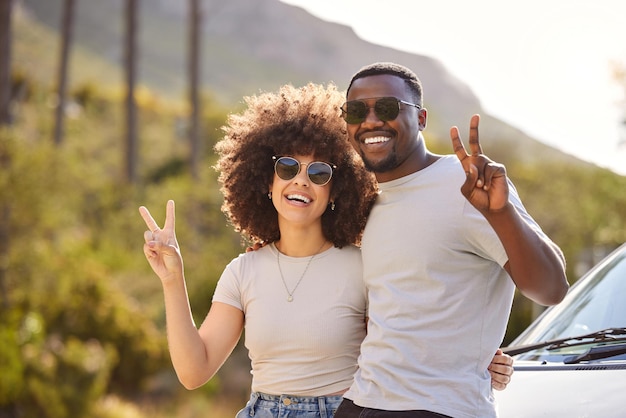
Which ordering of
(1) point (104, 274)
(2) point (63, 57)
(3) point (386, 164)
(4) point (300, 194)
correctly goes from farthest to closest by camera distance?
1. (2) point (63, 57)
2. (1) point (104, 274)
3. (4) point (300, 194)
4. (3) point (386, 164)

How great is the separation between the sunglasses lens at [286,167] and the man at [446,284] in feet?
1.58

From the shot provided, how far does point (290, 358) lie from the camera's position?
361cm

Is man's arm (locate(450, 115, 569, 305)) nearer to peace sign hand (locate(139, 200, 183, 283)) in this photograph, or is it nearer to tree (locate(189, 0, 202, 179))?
peace sign hand (locate(139, 200, 183, 283))

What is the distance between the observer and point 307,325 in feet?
11.8

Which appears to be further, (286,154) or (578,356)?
(286,154)

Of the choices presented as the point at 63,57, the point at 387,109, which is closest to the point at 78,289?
the point at 387,109

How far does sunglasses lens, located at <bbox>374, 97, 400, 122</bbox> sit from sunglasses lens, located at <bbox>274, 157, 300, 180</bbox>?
0.48 m

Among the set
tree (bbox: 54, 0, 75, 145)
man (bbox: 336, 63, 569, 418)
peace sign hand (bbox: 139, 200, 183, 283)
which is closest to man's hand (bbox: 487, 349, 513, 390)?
man (bbox: 336, 63, 569, 418)

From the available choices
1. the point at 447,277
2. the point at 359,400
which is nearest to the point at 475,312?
the point at 447,277

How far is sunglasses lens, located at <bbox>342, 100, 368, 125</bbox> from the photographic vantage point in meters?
3.49

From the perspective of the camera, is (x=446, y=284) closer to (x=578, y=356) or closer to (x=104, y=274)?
(x=578, y=356)

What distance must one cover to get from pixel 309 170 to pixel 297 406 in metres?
0.90

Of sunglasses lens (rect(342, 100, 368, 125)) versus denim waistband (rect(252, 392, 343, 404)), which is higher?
sunglasses lens (rect(342, 100, 368, 125))

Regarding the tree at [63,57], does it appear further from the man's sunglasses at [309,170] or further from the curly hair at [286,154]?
the man's sunglasses at [309,170]
